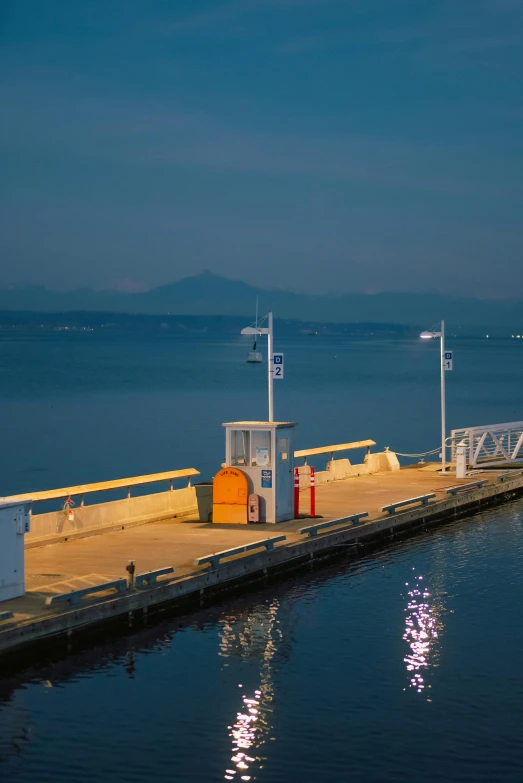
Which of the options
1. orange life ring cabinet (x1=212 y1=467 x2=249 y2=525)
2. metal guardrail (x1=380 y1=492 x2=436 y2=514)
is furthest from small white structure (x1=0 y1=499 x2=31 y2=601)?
metal guardrail (x1=380 y1=492 x2=436 y2=514)

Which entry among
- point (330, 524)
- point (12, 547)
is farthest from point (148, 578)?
point (330, 524)

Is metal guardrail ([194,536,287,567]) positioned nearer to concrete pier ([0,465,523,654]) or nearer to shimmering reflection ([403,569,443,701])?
concrete pier ([0,465,523,654])

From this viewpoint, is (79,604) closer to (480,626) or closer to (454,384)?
(480,626)

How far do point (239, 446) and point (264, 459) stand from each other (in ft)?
2.11

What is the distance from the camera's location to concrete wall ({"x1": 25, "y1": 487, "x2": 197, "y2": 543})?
2211cm

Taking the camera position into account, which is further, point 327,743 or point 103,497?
point 103,497

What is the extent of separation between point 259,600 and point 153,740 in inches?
268

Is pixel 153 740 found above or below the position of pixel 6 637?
below

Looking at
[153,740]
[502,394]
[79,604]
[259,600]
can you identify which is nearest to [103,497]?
[259,600]

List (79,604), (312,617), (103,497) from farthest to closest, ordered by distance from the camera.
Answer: (103,497), (312,617), (79,604)

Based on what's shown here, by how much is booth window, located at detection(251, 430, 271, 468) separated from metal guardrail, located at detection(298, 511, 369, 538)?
5.45 ft

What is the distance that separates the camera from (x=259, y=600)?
20609mm

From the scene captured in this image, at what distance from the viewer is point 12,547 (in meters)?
17.0

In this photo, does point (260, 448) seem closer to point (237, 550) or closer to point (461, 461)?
point (237, 550)
